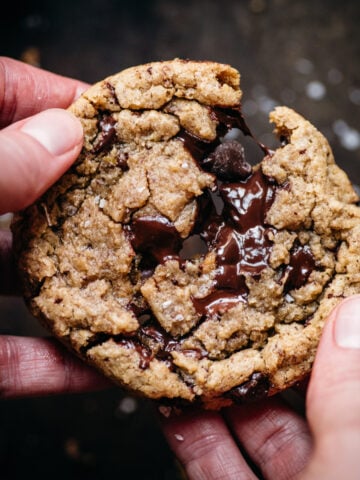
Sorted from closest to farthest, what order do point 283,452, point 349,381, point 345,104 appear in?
point 349,381, point 283,452, point 345,104

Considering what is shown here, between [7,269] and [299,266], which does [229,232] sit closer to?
[299,266]

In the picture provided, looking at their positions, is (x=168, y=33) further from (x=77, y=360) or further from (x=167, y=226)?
(x=77, y=360)

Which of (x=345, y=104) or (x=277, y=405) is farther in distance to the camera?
(x=345, y=104)

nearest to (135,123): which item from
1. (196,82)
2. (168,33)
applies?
(196,82)

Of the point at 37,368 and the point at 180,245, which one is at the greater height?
the point at 180,245

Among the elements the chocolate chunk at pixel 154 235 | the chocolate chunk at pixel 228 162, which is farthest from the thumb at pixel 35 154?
the chocolate chunk at pixel 228 162

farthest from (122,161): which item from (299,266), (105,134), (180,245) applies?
(299,266)

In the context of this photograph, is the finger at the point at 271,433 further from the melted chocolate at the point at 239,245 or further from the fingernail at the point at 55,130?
the fingernail at the point at 55,130
